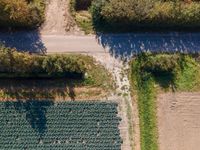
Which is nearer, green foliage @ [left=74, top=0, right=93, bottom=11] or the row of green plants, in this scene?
the row of green plants

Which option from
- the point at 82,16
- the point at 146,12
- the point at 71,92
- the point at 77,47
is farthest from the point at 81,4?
the point at 71,92

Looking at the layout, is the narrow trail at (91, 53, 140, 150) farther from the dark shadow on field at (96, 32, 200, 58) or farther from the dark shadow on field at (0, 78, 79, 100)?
the dark shadow on field at (0, 78, 79, 100)

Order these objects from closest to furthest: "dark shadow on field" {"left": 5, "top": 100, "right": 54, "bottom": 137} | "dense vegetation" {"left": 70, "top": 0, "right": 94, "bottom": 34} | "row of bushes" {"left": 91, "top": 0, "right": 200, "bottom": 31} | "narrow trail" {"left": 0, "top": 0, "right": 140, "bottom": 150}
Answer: "dark shadow on field" {"left": 5, "top": 100, "right": 54, "bottom": 137}, "row of bushes" {"left": 91, "top": 0, "right": 200, "bottom": 31}, "narrow trail" {"left": 0, "top": 0, "right": 140, "bottom": 150}, "dense vegetation" {"left": 70, "top": 0, "right": 94, "bottom": 34}

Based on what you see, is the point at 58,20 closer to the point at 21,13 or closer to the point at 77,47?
the point at 77,47

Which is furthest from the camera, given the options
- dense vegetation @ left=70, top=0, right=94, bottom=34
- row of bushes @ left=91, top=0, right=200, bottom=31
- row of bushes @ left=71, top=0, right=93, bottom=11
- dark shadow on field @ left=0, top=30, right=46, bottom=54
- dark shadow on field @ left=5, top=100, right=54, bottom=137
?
row of bushes @ left=71, top=0, right=93, bottom=11

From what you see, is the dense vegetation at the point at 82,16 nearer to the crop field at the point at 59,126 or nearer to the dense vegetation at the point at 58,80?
the dense vegetation at the point at 58,80

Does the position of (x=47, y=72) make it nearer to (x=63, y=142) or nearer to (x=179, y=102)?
(x=63, y=142)

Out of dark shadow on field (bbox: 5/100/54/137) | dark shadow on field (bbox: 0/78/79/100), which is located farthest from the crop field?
dark shadow on field (bbox: 0/78/79/100)
